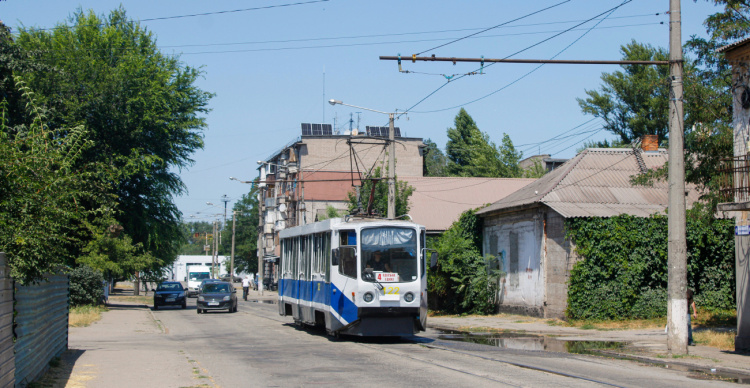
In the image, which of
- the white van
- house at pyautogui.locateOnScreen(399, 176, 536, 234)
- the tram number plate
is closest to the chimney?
house at pyautogui.locateOnScreen(399, 176, 536, 234)

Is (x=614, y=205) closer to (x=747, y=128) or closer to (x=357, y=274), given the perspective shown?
(x=747, y=128)

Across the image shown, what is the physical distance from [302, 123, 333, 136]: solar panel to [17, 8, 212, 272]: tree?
1219 inches

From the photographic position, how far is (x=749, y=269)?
16453 millimetres

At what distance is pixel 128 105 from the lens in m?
39.7

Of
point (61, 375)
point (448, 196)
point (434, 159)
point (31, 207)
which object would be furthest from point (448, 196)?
point (434, 159)

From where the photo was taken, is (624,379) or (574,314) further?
(574,314)

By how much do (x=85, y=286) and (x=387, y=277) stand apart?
76.0ft

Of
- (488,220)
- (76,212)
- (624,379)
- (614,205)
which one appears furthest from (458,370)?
(488,220)

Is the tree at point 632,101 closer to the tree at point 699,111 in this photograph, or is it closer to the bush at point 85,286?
the tree at point 699,111

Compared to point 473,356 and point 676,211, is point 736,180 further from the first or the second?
point 473,356

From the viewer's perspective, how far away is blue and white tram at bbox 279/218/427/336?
1795cm

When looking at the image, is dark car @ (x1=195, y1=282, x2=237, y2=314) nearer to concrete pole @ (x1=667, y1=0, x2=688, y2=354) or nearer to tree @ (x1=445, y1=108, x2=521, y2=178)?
concrete pole @ (x1=667, y1=0, x2=688, y2=354)

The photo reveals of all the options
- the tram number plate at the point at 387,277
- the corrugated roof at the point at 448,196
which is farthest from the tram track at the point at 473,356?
the corrugated roof at the point at 448,196

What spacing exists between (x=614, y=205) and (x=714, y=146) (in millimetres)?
7713
